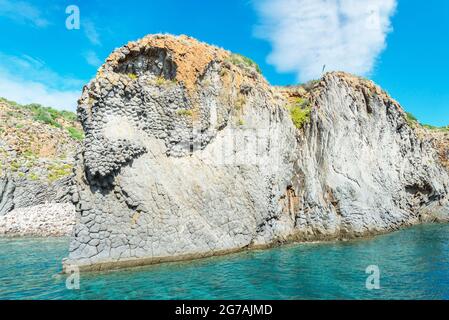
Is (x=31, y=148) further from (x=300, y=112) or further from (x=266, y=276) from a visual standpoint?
(x=266, y=276)

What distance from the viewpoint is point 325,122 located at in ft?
105

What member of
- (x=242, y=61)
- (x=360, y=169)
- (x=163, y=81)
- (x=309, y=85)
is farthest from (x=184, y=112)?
(x=360, y=169)

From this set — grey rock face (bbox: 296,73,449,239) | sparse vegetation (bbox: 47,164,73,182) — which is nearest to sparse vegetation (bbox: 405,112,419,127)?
grey rock face (bbox: 296,73,449,239)

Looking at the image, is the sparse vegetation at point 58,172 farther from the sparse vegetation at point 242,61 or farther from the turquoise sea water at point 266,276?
the sparse vegetation at point 242,61

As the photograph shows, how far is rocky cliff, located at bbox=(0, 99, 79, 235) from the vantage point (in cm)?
3703

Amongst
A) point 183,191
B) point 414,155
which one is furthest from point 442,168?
point 183,191

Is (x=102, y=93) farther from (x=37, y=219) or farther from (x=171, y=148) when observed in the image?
(x=37, y=219)

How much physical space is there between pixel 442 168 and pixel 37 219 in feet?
164

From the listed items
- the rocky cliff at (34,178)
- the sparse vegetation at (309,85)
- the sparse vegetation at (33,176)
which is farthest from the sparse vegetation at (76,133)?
the sparse vegetation at (309,85)

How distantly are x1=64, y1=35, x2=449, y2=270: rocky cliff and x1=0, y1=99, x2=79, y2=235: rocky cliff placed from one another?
1023 centimetres

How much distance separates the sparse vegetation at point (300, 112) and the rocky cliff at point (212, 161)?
0.16 metres

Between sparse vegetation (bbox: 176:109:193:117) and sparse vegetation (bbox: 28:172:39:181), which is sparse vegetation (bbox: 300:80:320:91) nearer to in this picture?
sparse vegetation (bbox: 176:109:193:117)

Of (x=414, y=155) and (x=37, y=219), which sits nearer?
(x=37, y=219)

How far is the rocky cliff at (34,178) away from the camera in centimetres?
3703
